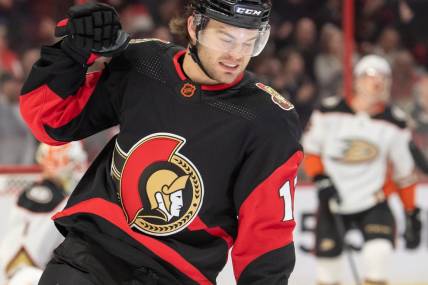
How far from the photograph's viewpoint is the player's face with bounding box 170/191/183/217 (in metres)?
2.24

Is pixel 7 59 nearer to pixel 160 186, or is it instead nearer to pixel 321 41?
pixel 321 41

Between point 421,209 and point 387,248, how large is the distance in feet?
2.43

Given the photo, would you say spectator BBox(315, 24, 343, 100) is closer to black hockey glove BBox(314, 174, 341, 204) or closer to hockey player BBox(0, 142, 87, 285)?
black hockey glove BBox(314, 174, 341, 204)

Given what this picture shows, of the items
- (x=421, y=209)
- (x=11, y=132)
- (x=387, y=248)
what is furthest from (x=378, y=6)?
(x=11, y=132)

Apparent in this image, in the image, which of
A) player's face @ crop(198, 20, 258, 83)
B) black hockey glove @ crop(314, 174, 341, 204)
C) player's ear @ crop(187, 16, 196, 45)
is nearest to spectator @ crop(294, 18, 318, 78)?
black hockey glove @ crop(314, 174, 341, 204)

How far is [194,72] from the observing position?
232 cm

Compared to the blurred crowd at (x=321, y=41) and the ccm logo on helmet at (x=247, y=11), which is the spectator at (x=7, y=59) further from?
the ccm logo on helmet at (x=247, y=11)

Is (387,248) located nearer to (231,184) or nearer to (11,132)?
(11,132)

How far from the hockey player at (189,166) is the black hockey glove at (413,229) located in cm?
332

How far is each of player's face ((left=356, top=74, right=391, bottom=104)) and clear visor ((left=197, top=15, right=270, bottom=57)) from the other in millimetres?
3085

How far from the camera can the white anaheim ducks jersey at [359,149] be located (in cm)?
537

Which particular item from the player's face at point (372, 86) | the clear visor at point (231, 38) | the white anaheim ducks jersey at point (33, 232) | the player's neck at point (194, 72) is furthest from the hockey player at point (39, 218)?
the player's face at point (372, 86)

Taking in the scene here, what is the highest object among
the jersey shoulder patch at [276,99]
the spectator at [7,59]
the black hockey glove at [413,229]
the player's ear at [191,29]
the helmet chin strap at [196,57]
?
the player's ear at [191,29]

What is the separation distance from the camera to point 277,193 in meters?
2.23
